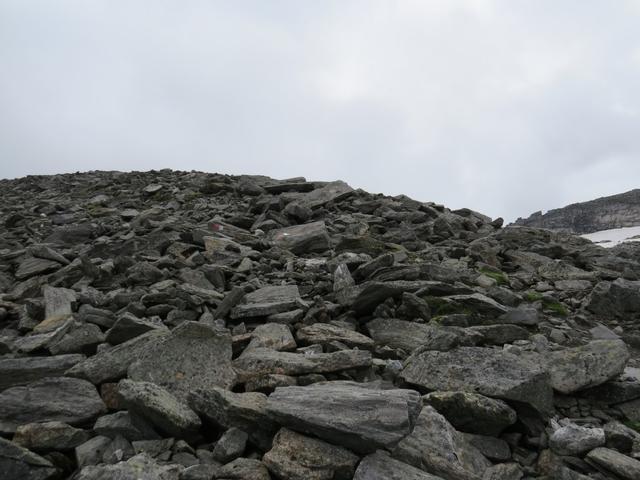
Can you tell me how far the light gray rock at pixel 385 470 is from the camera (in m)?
4.68

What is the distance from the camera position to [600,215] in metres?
148

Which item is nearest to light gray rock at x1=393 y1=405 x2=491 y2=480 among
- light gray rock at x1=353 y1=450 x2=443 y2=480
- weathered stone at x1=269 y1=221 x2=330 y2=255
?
light gray rock at x1=353 y1=450 x2=443 y2=480

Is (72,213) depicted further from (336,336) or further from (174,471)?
(174,471)

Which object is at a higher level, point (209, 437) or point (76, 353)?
point (76, 353)

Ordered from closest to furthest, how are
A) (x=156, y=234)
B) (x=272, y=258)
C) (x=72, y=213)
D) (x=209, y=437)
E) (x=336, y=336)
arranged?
1. (x=209, y=437)
2. (x=336, y=336)
3. (x=272, y=258)
4. (x=156, y=234)
5. (x=72, y=213)

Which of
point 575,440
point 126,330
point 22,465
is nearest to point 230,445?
point 22,465

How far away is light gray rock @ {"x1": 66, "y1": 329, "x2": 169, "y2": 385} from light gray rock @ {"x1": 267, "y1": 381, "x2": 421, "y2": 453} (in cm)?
281

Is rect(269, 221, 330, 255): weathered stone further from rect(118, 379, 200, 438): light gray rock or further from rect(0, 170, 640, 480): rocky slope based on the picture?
rect(118, 379, 200, 438): light gray rock

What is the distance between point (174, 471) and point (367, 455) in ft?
6.88

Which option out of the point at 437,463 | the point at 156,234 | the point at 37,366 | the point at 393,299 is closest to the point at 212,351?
the point at 37,366

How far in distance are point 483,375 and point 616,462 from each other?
1807mm

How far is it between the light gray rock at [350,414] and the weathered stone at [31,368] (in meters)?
4.31

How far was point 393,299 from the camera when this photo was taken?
10.3 m

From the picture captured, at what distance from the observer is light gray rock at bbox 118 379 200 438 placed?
5672mm
